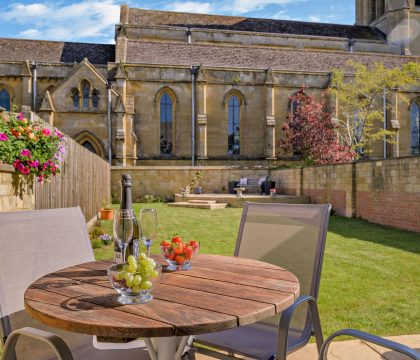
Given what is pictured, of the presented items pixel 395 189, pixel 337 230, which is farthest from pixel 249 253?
pixel 395 189

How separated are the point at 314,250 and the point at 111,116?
21.8 meters

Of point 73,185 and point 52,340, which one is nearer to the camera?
point 52,340

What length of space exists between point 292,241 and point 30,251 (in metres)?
1.72

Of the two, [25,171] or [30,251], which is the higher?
[25,171]

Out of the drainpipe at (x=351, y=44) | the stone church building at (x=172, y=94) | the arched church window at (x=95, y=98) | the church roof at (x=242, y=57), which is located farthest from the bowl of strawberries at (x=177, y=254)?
the drainpipe at (x=351, y=44)

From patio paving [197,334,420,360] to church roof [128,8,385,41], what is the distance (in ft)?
111

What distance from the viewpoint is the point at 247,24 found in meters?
35.8

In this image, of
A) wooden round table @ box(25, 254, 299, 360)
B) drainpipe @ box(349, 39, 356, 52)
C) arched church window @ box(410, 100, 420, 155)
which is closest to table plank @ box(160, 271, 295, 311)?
wooden round table @ box(25, 254, 299, 360)

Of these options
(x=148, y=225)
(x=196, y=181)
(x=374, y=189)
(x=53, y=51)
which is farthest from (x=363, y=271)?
(x=53, y=51)

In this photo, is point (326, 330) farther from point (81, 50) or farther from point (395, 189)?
point (81, 50)

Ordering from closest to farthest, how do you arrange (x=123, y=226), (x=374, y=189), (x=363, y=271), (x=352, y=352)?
(x=123, y=226) < (x=352, y=352) < (x=363, y=271) < (x=374, y=189)

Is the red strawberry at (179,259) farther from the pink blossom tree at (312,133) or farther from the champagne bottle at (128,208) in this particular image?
the pink blossom tree at (312,133)

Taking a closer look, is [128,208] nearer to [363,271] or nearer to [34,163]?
[34,163]

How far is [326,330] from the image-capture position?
381cm
